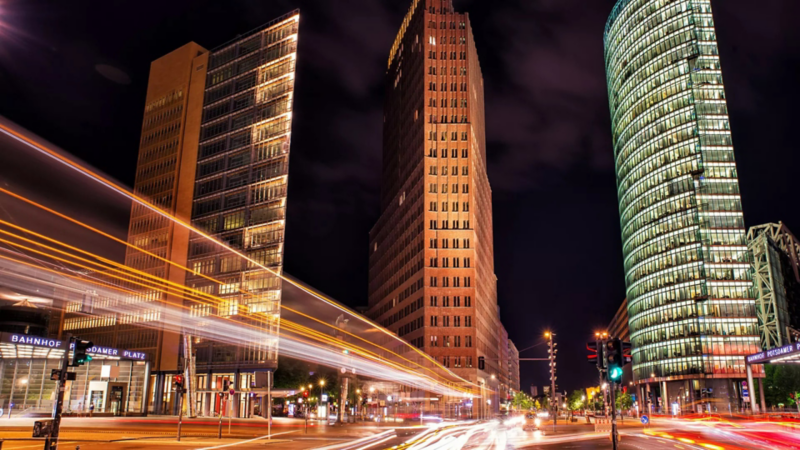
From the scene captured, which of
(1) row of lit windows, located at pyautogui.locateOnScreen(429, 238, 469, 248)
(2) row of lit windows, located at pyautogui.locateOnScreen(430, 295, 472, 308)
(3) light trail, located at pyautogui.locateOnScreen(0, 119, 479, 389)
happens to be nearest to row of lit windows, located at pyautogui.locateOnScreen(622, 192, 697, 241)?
(1) row of lit windows, located at pyautogui.locateOnScreen(429, 238, 469, 248)

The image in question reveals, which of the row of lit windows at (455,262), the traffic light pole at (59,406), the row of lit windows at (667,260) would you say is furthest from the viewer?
the row of lit windows at (667,260)

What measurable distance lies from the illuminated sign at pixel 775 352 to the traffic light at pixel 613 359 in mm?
55626

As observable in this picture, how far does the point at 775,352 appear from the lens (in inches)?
2714

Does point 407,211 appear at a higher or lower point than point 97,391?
higher

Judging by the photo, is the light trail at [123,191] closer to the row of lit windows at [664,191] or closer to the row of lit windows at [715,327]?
the row of lit windows at [715,327]

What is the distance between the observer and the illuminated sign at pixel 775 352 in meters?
63.2

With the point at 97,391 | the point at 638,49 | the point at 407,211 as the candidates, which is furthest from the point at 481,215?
the point at 97,391

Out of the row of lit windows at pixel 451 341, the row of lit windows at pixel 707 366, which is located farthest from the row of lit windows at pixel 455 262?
the row of lit windows at pixel 707 366

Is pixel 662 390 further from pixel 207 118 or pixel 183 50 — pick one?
pixel 183 50

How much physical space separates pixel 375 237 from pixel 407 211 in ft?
118

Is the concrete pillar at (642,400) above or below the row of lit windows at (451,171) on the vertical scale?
below

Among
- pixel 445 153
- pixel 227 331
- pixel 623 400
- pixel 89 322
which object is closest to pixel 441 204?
pixel 445 153

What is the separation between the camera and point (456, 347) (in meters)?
121

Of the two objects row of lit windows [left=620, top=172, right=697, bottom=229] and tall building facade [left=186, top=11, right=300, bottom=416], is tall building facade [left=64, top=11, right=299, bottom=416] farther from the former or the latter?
row of lit windows [left=620, top=172, right=697, bottom=229]
